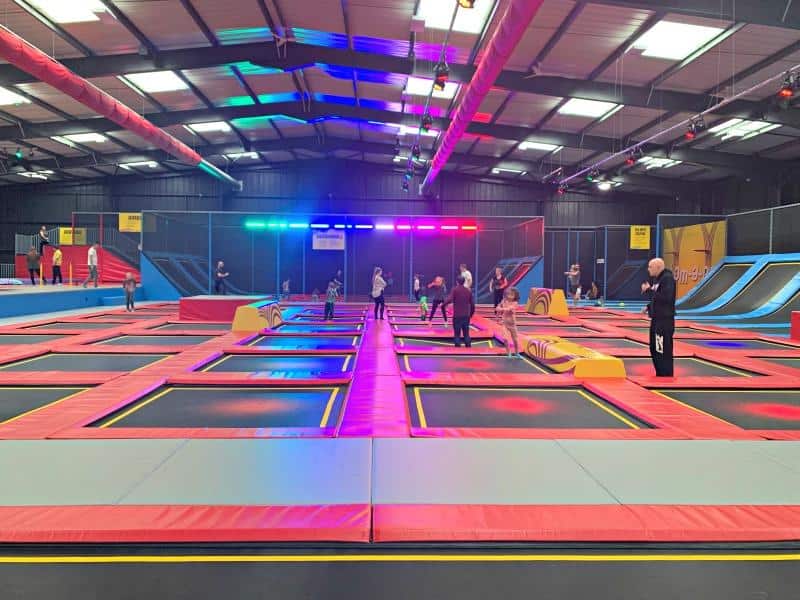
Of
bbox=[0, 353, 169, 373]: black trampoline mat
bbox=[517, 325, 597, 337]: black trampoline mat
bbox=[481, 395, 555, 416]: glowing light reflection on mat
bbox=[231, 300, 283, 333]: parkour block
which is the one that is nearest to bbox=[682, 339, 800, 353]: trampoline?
bbox=[517, 325, 597, 337]: black trampoline mat

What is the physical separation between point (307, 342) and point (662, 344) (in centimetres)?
709

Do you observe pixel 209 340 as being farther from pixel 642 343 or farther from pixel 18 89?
pixel 18 89

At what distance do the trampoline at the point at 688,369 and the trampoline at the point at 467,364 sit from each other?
59.3 inches

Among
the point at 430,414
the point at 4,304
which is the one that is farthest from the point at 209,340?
the point at 4,304

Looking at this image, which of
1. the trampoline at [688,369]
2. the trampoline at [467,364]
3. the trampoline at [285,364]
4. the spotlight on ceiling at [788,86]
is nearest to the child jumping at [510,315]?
the trampoline at [467,364]

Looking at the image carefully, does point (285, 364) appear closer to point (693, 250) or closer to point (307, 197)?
point (693, 250)

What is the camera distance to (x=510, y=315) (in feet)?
30.3

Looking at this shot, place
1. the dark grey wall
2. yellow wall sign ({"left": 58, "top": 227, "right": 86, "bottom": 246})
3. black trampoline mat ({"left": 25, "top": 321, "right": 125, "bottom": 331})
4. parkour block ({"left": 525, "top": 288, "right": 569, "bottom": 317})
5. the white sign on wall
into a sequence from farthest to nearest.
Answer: the dark grey wall
yellow wall sign ({"left": 58, "top": 227, "right": 86, "bottom": 246})
the white sign on wall
parkour block ({"left": 525, "top": 288, "right": 569, "bottom": 317})
black trampoline mat ({"left": 25, "top": 321, "right": 125, "bottom": 331})

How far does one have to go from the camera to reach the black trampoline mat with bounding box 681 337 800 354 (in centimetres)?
1115

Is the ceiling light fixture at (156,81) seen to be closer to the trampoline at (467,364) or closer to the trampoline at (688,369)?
the trampoline at (467,364)

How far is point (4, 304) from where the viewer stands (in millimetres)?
15023

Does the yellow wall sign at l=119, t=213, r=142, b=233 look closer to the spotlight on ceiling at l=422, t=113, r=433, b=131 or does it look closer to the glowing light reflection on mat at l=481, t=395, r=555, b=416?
the spotlight on ceiling at l=422, t=113, r=433, b=131

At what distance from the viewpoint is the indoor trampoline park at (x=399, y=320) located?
3.05 metres

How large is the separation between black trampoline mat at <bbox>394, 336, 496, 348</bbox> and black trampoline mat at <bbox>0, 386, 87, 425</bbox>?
5895mm
